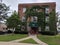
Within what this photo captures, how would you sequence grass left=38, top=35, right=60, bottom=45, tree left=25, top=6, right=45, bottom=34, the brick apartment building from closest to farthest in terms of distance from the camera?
grass left=38, top=35, right=60, bottom=45 < tree left=25, top=6, right=45, bottom=34 < the brick apartment building

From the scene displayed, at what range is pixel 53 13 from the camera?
54219 millimetres

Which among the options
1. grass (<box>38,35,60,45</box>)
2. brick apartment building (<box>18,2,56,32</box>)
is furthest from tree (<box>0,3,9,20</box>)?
grass (<box>38,35,60,45</box>)

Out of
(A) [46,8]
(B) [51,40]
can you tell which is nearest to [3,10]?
(A) [46,8]

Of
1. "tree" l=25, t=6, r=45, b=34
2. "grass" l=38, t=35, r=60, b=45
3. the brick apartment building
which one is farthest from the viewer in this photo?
the brick apartment building

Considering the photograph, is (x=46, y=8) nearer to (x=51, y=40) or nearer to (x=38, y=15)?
(x=38, y=15)

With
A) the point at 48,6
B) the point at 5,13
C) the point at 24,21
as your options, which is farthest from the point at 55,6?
the point at 5,13

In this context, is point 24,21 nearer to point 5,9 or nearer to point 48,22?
point 48,22

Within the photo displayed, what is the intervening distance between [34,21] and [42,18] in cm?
284

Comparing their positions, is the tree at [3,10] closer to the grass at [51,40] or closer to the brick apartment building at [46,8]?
the brick apartment building at [46,8]

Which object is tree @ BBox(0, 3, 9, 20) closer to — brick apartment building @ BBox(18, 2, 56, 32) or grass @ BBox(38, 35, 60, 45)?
brick apartment building @ BBox(18, 2, 56, 32)

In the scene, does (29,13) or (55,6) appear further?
(55,6)

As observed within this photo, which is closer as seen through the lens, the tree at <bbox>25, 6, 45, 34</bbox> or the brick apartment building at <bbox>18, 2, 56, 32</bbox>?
the tree at <bbox>25, 6, 45, 34</bbox>

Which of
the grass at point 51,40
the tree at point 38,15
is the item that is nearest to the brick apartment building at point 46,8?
the tree at point 38,15

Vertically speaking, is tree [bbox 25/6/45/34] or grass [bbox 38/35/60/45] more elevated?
tree [bbox 25/6/45/34]
